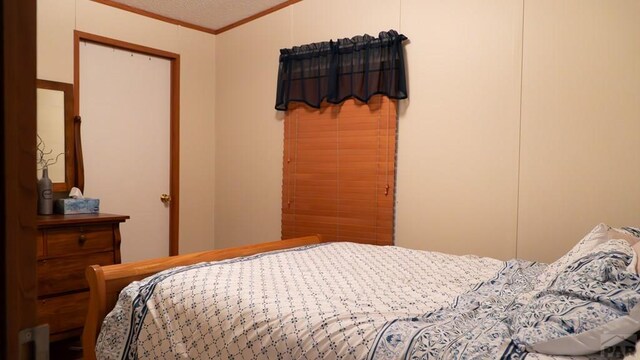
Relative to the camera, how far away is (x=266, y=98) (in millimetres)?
3959

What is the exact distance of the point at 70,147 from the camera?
3.34m

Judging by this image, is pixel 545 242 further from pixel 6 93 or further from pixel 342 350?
pixel 6 93

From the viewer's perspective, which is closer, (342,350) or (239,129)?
(342,350)

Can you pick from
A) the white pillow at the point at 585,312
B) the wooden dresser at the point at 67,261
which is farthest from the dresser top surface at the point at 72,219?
the white pillow at the point at 585,312

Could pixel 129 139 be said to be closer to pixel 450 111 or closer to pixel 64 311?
pixel 64 311

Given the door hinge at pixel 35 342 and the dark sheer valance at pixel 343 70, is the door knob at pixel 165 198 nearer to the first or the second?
the dark sheer valance at pixel 343 70

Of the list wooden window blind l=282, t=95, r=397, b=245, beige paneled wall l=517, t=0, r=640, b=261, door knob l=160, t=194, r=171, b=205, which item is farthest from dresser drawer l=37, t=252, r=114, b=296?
beige paneled wall l=517, t=0, r=640, b=261

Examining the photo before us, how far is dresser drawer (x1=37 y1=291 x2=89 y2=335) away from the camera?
2.66 meters

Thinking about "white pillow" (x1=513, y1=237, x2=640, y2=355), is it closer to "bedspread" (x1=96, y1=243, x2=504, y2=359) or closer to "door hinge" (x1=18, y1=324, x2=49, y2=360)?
"bedspread" (x1=96, y1=243, x2=504, y2=359)

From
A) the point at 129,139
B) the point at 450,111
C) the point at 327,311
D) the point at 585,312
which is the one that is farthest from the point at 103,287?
the point at 450,111

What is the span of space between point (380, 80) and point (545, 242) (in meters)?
1.52

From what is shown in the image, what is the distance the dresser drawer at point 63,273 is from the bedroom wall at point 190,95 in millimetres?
1335

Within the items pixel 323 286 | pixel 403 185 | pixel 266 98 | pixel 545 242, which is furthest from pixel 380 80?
pixel 323 286

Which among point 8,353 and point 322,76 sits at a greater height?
point 322,76
